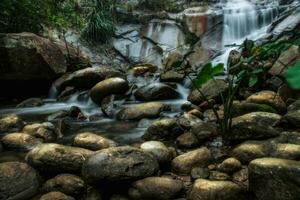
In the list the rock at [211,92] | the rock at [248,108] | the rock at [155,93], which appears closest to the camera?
the rock at [248,108]

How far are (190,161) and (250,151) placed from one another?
57cm

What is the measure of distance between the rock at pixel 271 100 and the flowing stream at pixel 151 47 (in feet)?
4.81

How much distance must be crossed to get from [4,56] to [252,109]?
5.37 meters

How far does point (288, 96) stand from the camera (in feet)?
16.9

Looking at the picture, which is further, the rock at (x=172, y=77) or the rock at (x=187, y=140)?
the rock at (x=172, y=77)

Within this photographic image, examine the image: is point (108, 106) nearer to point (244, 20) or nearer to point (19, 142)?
point (19, 142)

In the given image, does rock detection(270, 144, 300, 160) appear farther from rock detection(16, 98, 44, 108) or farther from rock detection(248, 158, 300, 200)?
rock detection(16, 98, 44, 108)

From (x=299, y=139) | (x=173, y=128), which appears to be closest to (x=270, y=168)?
(x=299, y=139)

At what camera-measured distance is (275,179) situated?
8.53 feet

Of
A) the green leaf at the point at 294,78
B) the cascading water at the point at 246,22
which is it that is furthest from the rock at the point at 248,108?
the cascading water at the point at 246,22

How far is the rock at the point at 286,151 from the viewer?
3.09 m

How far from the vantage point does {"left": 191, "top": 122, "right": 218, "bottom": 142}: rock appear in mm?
4141

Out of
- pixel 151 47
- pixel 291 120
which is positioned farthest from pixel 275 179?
pixel 151 47

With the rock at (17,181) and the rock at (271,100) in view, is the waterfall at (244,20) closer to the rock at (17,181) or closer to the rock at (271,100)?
the rock at (271,100)
